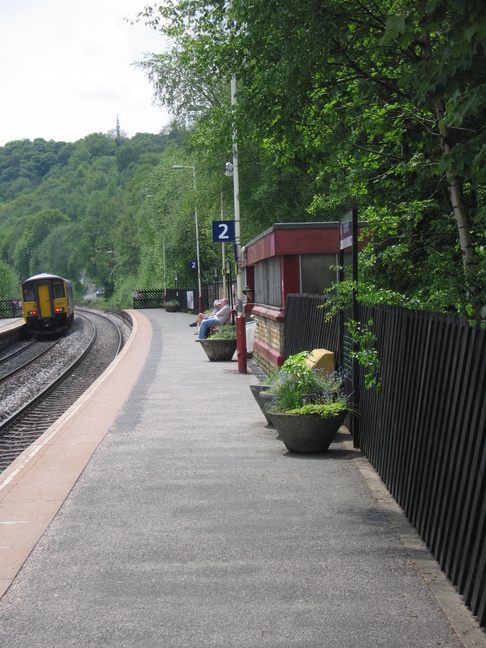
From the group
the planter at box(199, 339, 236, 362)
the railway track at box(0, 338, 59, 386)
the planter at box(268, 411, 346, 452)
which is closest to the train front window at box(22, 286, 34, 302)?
the railway track at box(0, 338, 59, 386)

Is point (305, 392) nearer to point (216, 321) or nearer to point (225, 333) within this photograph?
point (225, 333)

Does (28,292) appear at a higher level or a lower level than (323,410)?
lower

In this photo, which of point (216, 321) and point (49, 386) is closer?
point (49, 386)

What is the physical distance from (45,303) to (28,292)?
111 cm

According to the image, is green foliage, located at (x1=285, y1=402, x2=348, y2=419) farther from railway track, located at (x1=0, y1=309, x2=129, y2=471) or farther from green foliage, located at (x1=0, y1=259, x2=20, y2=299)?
green foliage, located at (x1=0, y1=259, x2=20, y2=299)

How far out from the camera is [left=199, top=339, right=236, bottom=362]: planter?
21422 millimetres

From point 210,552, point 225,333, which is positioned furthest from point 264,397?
point 225,333

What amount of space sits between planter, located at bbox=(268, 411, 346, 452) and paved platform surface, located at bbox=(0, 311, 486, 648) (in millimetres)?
187

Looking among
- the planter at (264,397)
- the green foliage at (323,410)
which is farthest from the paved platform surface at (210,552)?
the green foliage at (323,410)

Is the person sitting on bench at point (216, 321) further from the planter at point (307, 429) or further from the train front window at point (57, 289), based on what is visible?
the train front window at point (57, 289)

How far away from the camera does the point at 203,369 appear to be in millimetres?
19578

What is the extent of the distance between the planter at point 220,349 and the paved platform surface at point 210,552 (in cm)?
1111

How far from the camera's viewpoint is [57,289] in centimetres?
4500

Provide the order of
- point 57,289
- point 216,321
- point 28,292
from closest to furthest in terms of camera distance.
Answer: point 216,321 < point 28,292 < point 57,289
